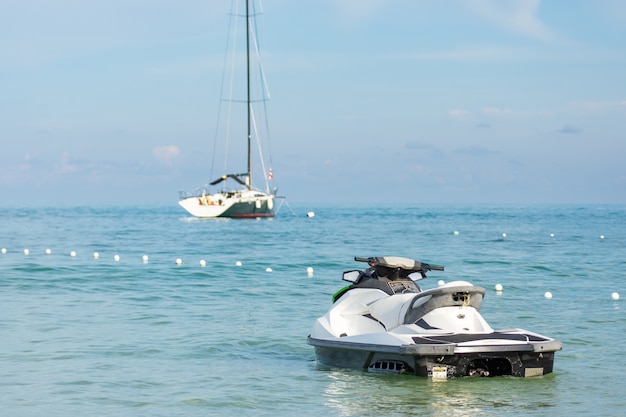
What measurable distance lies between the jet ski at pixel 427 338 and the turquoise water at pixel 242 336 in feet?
0.63

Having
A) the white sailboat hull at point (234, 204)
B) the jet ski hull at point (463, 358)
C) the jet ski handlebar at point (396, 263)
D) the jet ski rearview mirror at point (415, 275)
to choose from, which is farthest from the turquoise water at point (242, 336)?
the white sailboat hull at point (234, 204)

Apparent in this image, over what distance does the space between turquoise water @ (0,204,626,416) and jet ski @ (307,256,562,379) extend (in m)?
0.19

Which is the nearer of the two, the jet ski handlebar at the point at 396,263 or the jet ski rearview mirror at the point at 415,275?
the jet ski handlebar at the point at 396,263

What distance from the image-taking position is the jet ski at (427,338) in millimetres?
9547

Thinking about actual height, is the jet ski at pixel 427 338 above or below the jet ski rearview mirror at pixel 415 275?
below

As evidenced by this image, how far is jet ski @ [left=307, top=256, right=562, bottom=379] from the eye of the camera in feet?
31.3

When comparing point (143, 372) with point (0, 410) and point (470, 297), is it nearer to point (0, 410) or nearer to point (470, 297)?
point (0, 410)

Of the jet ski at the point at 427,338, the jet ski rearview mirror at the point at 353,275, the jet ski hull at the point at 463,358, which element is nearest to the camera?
the jet ski hull at the point at 463,358

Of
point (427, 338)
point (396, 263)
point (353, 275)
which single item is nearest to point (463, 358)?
point (427, 338)

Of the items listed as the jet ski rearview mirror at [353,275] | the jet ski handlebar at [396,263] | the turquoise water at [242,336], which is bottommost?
the turquoise water at [242,336]

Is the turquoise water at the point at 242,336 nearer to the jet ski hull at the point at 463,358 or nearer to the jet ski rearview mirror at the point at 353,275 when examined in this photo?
the jet ski hull at the point at 463,358

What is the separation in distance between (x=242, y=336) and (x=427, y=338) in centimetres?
532

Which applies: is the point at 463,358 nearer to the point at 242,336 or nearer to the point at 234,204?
the point at 242,336

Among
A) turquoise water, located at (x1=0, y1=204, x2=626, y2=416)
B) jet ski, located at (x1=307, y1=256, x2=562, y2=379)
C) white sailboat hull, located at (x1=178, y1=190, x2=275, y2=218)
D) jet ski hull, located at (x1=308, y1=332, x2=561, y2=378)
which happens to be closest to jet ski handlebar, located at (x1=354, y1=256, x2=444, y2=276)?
jet ski, located at (x1=307, y1=256, x2=562, y2=379)
